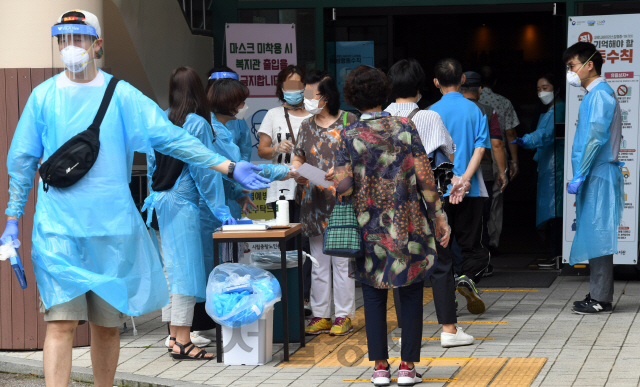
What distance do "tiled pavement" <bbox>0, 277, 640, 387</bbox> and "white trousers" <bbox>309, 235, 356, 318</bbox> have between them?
0.39 m

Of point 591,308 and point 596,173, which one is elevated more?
point 596,173

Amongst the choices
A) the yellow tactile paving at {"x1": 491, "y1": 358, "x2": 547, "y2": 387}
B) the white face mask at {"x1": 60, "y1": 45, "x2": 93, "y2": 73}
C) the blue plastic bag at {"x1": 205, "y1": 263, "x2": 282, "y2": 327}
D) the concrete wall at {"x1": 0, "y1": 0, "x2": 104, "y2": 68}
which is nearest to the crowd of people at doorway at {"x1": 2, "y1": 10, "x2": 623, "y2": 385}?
the white face mask at {"x1": 60, "y1": 45, "x2": 93, "y2": 73}

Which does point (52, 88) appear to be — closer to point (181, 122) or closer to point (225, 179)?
point (181, 122)

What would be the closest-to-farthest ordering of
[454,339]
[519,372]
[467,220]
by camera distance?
[519,372] < [454,339] < [467,220]

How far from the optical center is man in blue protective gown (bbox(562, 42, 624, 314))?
6.28 meters

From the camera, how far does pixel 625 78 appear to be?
7.63 metres

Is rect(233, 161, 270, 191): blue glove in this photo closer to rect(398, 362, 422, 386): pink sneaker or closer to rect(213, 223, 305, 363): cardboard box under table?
rect(213, 223, 305, 363): cardboard box under table

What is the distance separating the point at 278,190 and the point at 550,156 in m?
3.51

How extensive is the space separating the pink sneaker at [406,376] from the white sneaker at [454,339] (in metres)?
0.82

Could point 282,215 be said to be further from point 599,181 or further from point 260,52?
point 260,52

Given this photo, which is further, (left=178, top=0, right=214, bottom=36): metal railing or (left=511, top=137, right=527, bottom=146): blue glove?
(left=178, top=0, right=214, bottom=36): metal railing

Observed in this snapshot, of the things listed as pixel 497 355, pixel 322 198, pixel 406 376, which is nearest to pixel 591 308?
pixel 497 355

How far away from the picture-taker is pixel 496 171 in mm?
8641

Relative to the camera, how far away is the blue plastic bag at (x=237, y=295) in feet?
16.5
